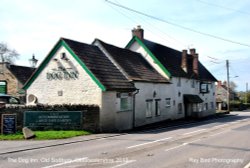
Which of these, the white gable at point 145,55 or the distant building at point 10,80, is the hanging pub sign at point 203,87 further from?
the distant building at point 10,80

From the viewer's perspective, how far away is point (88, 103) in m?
24.4

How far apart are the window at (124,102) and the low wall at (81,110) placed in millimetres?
3391

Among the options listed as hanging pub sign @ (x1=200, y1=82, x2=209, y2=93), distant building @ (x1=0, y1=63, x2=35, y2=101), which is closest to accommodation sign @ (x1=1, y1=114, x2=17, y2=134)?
distant building @ (x1=0, y1=63, x2=35, y2=101)

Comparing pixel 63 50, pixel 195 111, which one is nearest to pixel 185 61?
pixel 195 111

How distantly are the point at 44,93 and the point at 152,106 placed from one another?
10.4 metres

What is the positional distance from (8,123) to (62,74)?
247 inches

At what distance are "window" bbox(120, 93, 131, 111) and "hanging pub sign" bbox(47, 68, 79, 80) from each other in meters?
3.95

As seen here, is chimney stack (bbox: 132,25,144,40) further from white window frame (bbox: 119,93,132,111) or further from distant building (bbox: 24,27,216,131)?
white window frame (bbox: 119,93,132,111)

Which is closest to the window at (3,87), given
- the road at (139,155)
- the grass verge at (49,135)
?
the grass verge at (49,135)

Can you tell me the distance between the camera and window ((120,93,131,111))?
25808 millimetres

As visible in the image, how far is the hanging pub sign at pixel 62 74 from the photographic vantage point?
25.4 metres

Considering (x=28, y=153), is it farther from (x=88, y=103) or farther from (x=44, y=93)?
(x=44, y=93)

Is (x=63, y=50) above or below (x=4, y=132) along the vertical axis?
above

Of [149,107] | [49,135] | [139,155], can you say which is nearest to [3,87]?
[149,107]
